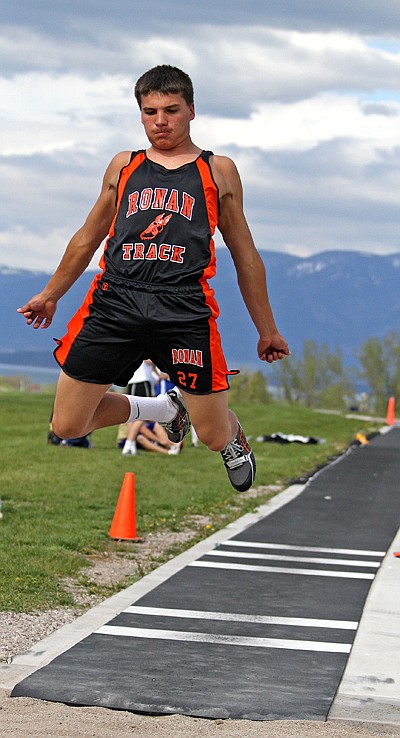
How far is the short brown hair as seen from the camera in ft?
17.4

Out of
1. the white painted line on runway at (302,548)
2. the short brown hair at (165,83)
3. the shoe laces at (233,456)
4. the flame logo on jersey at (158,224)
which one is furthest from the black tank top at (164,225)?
the white painted line on runway at (302,548)

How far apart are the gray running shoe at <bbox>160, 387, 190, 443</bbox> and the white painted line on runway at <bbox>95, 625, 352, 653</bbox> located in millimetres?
1313

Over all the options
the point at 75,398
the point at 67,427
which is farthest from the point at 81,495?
the point at 75,398

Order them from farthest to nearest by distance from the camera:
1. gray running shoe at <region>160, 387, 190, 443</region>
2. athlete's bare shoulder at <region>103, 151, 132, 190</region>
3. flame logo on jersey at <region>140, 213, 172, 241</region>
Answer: gray running shoe at <region>160, 387, 190, 443</region>
athlete's bare shoulder at <region>103, 151, 132, 190</region>
flame logo on jersey at <region>140, 213, 172, 241</region>

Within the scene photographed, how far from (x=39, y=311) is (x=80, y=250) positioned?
1.21 feet

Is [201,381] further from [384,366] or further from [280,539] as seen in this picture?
[384,366]

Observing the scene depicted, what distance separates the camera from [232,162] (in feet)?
18.0

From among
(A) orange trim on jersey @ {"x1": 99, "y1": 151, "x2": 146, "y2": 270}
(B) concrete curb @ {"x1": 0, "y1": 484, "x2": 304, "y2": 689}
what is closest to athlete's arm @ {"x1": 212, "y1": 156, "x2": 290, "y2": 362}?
(A) orange trim on jersey @ {"x1": 99, "y1": 151, "x2": 146, "y2": 270}

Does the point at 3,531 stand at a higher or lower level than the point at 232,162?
lower

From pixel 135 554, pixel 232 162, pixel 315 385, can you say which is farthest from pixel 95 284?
pixel 315 385

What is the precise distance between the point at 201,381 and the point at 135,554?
200 inches

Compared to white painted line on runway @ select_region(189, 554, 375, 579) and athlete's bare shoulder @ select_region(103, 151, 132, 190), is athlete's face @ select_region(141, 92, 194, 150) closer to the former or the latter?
athlete's bare shoulder @ select_region(103, 151, 132, 190)

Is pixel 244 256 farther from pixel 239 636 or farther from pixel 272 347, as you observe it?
pixel 239 636

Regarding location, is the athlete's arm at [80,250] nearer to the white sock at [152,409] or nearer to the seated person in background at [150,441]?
the white sock at [152,409]
